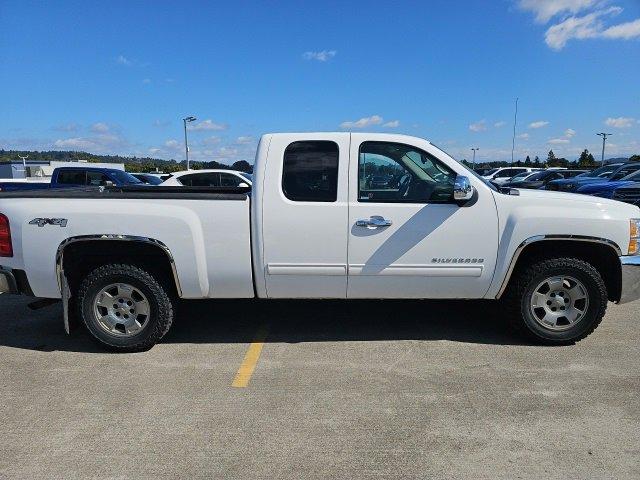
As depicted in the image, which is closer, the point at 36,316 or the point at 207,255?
the point at 207,255

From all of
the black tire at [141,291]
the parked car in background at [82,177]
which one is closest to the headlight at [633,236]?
the black tire at [141,291]

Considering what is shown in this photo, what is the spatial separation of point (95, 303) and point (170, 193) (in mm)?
1184

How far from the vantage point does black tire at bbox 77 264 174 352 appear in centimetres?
402

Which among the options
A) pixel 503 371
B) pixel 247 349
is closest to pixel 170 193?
pixel 247 349

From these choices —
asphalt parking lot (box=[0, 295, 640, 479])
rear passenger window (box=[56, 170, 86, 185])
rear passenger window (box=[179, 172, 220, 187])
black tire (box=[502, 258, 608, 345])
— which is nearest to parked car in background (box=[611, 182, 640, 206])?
asphalt parking lot (box=[0, 295, 640, 479])

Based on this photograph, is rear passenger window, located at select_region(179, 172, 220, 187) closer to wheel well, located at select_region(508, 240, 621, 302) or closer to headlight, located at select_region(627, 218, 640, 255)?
wheel well, located at select_region(508, 240, 621, 302)

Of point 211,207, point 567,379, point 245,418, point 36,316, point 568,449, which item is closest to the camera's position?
point 568,449

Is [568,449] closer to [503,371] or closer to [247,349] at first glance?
[503,371]

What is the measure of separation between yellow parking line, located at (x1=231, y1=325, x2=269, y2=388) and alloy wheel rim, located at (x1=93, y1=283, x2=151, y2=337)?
38.2 inches

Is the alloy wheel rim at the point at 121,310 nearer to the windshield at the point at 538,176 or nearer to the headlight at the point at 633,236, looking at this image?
the headlight at the point at 633,236

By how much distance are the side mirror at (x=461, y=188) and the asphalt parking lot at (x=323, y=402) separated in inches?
55.9

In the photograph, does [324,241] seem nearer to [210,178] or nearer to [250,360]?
[250,360]

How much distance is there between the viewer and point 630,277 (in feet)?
13.3

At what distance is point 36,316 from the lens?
5195mm
